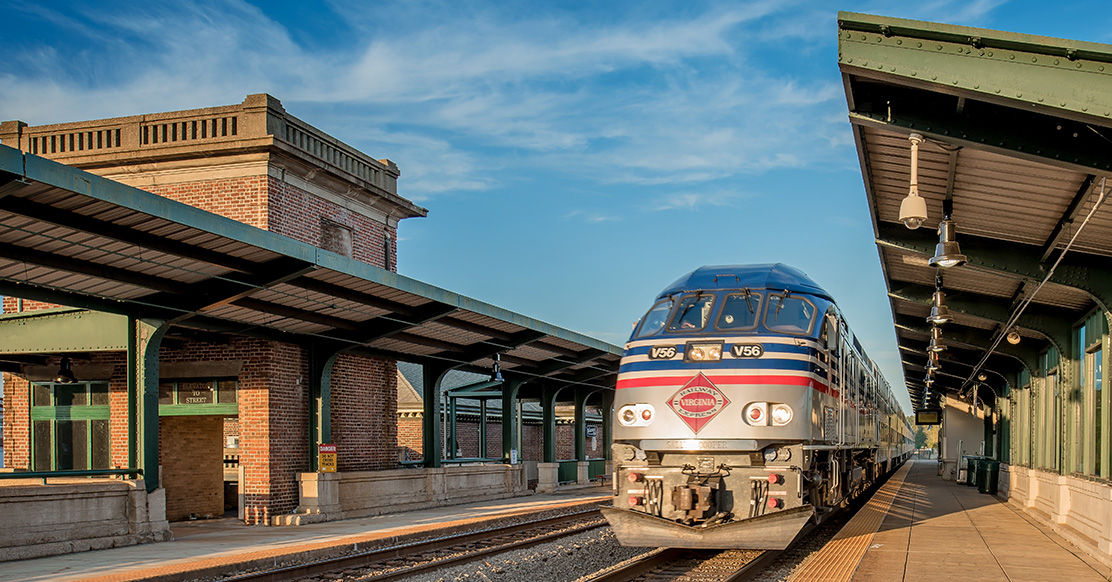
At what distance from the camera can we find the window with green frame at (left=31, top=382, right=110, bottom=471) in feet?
63.4

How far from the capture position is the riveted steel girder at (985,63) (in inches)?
290

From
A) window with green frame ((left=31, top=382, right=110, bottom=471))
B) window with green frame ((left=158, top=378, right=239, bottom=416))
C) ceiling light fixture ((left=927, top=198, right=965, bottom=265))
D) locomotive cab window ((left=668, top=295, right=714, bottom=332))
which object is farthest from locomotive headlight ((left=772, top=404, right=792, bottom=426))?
window with green frame ((left=31, top=382, right=110, bottom=471))

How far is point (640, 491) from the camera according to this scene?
1180 cm

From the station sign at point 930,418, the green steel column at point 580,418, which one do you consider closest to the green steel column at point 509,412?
the green steel column at point 580,418

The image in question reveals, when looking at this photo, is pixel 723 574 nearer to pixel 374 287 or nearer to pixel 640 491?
pixel 640 491

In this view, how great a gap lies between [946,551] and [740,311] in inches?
154

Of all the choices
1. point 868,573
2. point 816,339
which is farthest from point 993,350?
point 868,573

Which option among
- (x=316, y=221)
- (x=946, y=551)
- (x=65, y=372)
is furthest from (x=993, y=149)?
(x=65, y=372)

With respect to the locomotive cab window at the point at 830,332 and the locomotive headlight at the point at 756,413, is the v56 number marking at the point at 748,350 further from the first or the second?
the locomotive cab window at the point at 830,332

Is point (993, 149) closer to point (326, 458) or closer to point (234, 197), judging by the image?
point (326, 458)

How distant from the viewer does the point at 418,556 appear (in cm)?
1373

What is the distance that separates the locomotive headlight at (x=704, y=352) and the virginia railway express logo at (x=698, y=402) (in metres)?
0.21

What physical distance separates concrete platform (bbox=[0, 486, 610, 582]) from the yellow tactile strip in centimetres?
628

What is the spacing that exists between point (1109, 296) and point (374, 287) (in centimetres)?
1028
